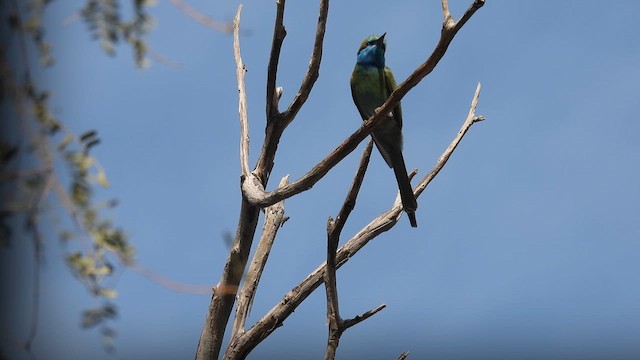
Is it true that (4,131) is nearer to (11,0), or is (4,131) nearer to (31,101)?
(31,101)

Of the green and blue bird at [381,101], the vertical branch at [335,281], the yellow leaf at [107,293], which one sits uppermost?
the green and blue bird at [381,101]

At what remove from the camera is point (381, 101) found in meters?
5.27

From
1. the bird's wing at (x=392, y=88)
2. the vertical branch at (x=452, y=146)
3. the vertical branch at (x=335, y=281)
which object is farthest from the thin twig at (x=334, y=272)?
the bird's wing at (x=392, y=88)

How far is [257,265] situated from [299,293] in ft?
1.16

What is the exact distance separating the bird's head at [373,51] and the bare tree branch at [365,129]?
2048mm

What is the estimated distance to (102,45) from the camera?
2.28 metres

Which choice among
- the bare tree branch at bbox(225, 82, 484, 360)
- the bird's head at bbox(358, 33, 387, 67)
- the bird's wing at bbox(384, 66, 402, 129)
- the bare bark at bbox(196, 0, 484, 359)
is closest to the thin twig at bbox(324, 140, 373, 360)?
the bare bark at bbox(196, 0, 484, 359)

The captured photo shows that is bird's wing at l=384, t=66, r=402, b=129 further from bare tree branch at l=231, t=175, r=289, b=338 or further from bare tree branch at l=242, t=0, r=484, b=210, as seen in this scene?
bare tree branch at l=242, t=0, r=484, b=210

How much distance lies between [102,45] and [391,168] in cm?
281

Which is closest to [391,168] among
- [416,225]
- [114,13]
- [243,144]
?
[416,225]

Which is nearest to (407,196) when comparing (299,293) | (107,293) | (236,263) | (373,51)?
(299,293)

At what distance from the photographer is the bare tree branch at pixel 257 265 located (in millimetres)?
4098

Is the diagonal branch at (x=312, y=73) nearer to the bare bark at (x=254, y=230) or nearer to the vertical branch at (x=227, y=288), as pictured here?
the bare bark at (x=254, y=230)

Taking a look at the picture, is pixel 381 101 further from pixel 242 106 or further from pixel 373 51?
pixel 242 106
